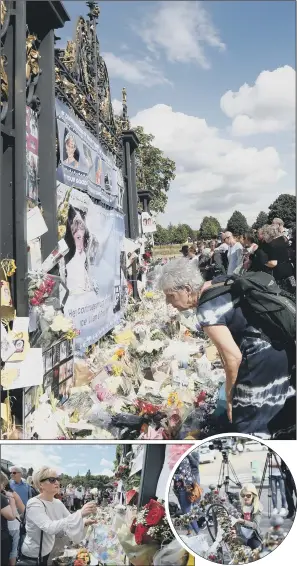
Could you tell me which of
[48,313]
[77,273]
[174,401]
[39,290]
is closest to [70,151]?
[77,273]

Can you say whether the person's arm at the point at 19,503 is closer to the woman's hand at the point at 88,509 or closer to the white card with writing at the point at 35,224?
the woman's hand at the point at 88,509

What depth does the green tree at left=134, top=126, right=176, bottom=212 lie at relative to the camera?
293cm

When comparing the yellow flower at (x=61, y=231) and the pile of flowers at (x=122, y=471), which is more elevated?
the yellow flower at (x=61, y=231)

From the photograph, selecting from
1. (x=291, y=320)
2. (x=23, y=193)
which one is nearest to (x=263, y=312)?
(x=291, y=320)

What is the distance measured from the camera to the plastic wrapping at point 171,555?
2613 mm

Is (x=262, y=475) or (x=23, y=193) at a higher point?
(x=23, y=193)

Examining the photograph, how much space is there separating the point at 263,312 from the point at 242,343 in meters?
0.19

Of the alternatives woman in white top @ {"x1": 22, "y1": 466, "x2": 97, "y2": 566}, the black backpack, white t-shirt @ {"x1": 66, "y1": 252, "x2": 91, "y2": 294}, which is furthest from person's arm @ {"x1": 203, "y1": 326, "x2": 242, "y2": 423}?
woman in white top @ {"x1": 22, "y1": 466, "x2": 97, "y2": 566}

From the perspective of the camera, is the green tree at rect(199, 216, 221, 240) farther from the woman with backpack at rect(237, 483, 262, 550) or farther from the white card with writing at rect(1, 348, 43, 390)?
the woman with backpack at rect(237, 483, 262, 550)

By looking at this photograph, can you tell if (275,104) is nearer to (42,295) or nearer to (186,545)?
(42,295)

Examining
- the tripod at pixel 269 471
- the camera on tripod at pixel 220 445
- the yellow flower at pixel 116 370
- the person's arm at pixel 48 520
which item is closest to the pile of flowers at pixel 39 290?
the yellow flower at pixel 116 370

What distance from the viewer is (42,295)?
2.80m

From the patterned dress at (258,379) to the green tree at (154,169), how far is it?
68cm

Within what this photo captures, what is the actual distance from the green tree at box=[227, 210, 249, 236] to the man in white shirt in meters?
0.04
